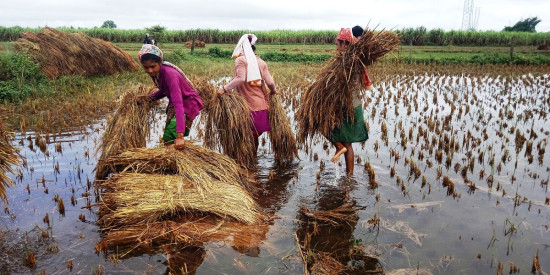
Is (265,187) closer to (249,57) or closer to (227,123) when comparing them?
(227,123)

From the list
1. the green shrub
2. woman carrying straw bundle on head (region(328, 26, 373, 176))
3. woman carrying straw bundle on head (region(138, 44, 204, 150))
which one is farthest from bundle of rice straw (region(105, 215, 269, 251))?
the green shrub

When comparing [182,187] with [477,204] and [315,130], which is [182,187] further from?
[477,204]

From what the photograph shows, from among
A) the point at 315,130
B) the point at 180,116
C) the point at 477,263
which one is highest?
the point at 180,116

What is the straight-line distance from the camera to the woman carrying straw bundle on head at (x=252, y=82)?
438cm

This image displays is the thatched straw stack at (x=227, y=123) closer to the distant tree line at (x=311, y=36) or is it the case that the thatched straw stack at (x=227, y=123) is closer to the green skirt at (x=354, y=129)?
the green skirt at (x=354, y=129)

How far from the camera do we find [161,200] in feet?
10.5

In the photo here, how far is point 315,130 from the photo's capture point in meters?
4.46

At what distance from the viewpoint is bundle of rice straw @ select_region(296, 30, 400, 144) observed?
3818 mm

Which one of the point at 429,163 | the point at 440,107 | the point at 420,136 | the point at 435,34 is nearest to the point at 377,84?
the point at 440,107

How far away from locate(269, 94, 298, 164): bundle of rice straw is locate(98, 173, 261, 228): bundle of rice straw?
147 cm

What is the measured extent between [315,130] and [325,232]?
1.42 metres

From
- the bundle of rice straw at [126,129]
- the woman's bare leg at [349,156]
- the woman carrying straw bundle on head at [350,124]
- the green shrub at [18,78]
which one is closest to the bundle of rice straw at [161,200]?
Result: the bundle of rice straw at [126,129]

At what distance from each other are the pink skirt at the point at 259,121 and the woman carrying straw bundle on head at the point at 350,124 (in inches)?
32.8

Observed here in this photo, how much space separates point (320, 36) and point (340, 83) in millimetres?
28649
